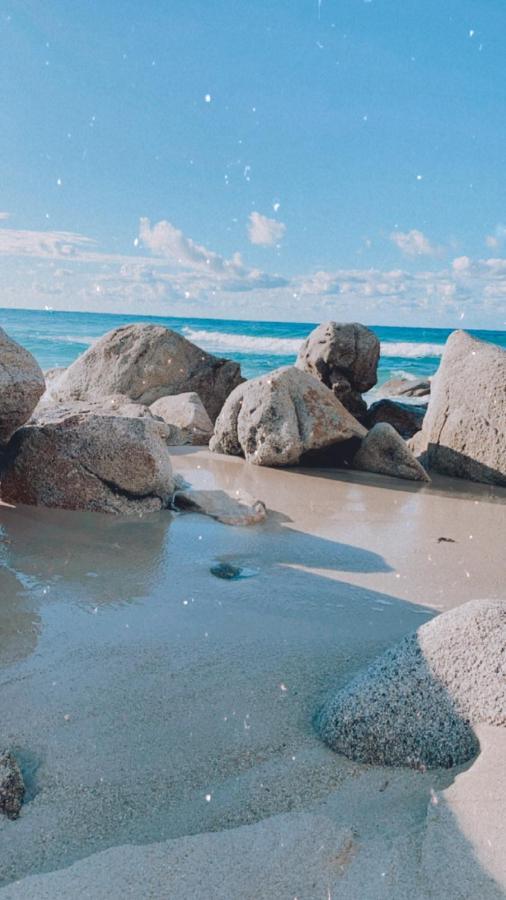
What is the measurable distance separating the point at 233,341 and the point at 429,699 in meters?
41.0

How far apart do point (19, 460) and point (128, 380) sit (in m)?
5.86

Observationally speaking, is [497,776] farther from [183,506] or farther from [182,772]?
[183,506]

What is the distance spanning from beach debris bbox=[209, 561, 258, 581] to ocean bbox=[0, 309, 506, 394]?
2150 centimetres

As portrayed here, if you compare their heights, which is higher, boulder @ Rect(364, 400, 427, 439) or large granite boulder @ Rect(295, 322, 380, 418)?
large granite boulder @ Rect(295, 322, 380, 418)

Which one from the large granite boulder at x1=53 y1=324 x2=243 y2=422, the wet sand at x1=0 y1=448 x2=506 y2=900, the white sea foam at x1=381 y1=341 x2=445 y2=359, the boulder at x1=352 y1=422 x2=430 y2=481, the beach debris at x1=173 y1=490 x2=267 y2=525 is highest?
the white sea foam at x1=381 y1=341 x2=445 y2=359

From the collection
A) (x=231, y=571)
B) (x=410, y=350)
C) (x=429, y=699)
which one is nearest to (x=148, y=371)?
(x=231, y=571)

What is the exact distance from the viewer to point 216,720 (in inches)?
103

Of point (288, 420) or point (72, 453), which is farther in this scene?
point (288, 420)

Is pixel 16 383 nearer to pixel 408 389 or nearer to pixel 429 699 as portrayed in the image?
pixel 429 699

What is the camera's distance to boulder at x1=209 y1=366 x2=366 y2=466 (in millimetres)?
7715

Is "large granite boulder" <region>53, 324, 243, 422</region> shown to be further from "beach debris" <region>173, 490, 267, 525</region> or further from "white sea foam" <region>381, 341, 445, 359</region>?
"white sea foam" <region>381, 341, 445, 359</region>

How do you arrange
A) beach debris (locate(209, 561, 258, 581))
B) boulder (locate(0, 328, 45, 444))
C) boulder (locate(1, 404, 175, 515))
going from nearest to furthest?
beach debris (locate(209, 561, 258, 581)) → boulder (locate(0, 328, 45, 444)) → boulder (locate(1, 404, 175, 515))

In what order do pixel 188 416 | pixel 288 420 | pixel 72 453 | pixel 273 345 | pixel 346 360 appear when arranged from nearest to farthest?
1. pixel 72 453
2. pixel 288 420
3. pixel 188 416
4. pixel 346 360
5. pixel 273 345

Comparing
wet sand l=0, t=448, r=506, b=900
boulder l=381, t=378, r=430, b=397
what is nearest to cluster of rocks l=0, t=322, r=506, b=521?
wet sand l=0, t=448, r=506, b=900
